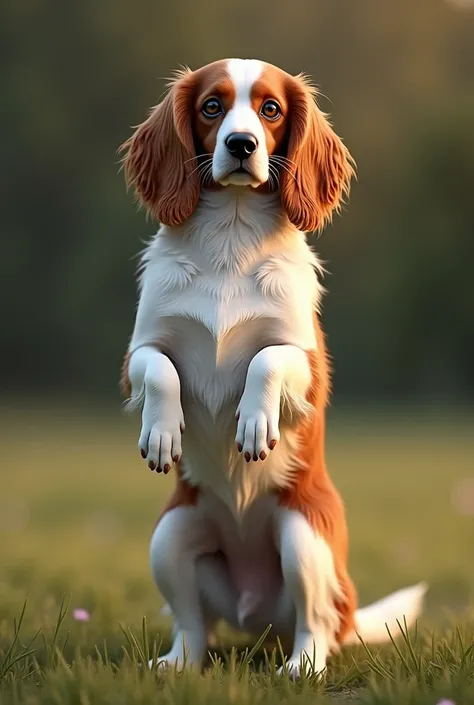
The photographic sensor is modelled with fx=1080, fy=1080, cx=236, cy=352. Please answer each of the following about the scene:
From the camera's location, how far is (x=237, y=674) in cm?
305

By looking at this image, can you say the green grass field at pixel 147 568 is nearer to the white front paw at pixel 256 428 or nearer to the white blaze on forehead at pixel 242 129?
the white front paw at pixel 256 428

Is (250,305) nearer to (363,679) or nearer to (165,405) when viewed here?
(165,405)

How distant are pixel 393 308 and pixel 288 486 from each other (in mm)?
14879

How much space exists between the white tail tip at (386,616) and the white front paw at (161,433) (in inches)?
43.6

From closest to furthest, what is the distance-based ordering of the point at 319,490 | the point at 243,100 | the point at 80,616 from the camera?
the point at 243,100 → the point at 319,490 → the point at 80,616

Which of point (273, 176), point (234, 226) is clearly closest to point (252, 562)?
point (234, 226)

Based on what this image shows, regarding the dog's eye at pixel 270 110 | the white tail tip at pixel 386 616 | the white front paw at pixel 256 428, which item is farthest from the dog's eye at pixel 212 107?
the white tail tip at pixel 386 616

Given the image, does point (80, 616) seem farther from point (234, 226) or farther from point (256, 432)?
point (234, 226)

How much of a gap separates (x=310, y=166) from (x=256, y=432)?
37.1 inches

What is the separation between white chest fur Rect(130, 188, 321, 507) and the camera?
3465mm

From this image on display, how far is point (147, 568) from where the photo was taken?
21.4 ft

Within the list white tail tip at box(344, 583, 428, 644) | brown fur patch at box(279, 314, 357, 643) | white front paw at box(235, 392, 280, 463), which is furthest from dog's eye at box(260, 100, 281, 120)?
white tail tip at box(344, 583, 428, 644)

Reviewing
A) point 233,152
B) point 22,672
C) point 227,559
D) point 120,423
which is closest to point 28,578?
point 227,559

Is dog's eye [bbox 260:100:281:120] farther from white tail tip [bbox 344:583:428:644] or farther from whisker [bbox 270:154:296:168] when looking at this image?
white tail tip [bbox 344:583:428:644]
